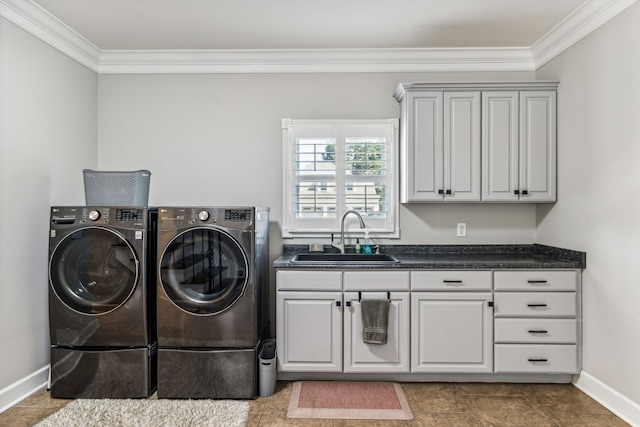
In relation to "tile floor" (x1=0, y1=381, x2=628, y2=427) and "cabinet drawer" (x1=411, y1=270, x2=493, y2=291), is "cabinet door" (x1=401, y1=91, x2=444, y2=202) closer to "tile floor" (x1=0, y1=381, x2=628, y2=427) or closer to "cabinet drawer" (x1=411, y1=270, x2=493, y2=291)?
"cabinet drawer" (x1=411, y1=270, x2=493, y2=291)

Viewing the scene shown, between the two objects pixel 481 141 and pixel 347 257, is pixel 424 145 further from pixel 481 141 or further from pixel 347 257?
pixel 347 257

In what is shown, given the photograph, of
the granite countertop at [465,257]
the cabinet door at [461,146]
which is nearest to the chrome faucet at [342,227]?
the granite countertop at [465,257]

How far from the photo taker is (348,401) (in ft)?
8.29

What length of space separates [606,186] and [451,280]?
3.74ft

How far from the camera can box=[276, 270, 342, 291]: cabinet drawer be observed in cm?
273

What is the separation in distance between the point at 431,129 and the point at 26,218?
2.95 m

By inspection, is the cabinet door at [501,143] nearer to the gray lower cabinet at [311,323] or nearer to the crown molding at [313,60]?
the crown molding at [313,60]

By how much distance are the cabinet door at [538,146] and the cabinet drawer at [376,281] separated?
1.18m

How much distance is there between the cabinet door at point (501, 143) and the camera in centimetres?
297

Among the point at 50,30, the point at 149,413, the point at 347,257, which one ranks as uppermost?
the point at 50,30

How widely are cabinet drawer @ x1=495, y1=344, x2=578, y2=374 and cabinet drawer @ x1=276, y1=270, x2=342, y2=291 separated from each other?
122 centimetres

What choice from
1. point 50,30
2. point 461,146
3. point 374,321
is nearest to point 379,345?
point 374,321

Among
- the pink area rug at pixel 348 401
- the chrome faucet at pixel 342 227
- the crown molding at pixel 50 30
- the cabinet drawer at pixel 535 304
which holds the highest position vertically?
the crown molding at pixel 50 30

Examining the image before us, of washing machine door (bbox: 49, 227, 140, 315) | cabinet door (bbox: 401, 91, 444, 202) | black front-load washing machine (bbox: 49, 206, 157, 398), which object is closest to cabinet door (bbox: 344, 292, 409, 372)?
cabinet door (bbox: 401, 91, 444, 202)
